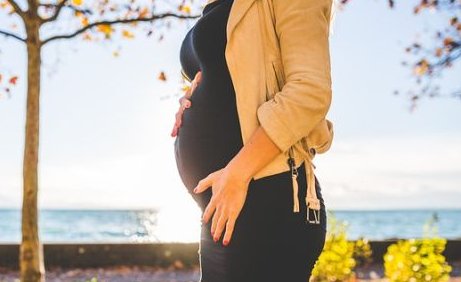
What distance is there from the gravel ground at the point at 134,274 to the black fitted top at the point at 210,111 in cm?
748

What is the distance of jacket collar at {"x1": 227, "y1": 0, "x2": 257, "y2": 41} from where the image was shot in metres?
1.52

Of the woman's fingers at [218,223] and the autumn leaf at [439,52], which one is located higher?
the autumn leaf at [439,52]

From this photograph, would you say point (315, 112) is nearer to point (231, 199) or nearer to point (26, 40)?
point (231, 199)

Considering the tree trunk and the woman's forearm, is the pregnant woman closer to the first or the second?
the woman's forearm

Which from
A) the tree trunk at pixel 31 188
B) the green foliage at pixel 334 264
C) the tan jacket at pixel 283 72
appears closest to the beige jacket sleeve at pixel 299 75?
the tan jacket at pixel 283 72

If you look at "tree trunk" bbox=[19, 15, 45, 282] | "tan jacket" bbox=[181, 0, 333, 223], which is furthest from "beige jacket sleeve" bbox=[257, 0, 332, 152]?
"tree trunk" bbox=[19, 15, 45, 282]

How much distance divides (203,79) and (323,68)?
0.32 meters

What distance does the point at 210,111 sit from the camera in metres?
1.55

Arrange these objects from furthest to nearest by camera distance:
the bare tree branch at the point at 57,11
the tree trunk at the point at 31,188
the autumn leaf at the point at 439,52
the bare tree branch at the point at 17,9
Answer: the autumn leaf at the point at 439,52, the bare tree branch at the point at 57,11, the bare tree branch at the point at 17,9, the tree trunk at the point at 31,188

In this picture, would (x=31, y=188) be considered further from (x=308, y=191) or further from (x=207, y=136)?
(x=308, y=191)

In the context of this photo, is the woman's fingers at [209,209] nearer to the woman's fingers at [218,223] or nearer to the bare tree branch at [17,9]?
the woman's fingers at [218,223]

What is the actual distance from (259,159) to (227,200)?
0.12 metres

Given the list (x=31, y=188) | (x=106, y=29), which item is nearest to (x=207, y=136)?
(x=31, y=188)

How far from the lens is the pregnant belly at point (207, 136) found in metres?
1.51
